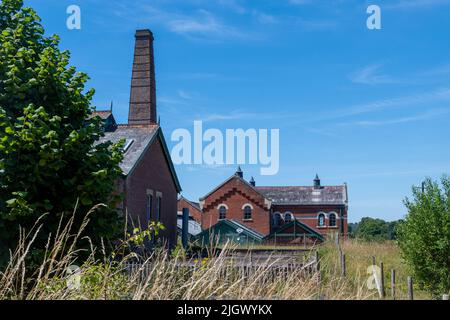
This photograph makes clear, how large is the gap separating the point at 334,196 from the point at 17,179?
47693 millimetres

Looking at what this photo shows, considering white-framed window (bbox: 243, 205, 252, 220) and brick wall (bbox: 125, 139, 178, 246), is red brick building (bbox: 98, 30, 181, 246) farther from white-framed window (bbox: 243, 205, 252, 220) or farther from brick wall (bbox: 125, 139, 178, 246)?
white-framed window (bbox: 243, 205, 252, 220)

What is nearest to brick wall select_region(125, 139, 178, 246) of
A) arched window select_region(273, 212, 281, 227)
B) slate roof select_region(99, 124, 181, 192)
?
slate roof select_region(99, 124, 181, 192)

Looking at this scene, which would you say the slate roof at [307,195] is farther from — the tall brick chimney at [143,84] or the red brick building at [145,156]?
the red brick building at [145,156]

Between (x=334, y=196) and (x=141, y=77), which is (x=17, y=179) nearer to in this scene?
(x=141, y=77)

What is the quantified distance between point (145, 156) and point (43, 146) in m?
18.6

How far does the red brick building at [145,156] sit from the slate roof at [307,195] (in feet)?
73.6

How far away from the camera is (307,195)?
53.2 meters

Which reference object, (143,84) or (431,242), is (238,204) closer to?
(143,84)

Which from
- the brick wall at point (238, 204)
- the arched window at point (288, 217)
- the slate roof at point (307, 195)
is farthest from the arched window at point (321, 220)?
the brick wall at point (238, 204)

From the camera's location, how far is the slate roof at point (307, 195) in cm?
5197

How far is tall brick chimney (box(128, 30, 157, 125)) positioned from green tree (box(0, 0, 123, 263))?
2350 cm

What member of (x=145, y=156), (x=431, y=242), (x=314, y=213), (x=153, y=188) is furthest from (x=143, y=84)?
(x=314, y=213)

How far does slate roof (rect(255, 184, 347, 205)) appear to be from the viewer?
171 ft
